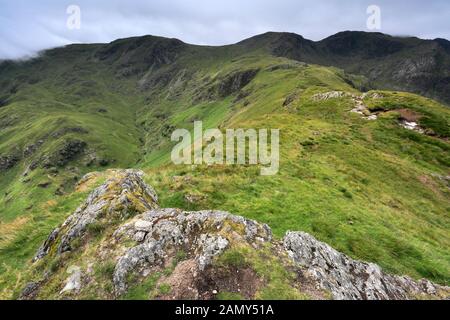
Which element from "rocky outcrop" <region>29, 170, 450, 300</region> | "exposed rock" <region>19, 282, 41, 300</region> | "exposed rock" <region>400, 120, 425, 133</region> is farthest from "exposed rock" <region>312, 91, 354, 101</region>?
"exposed rock" <region>19, 282, 41, 300</region>

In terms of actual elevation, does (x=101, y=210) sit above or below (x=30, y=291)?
above

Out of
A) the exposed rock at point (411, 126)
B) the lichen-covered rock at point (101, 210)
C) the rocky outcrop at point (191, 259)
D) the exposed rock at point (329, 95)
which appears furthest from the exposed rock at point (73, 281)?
the exposed rock at point (329, 95)

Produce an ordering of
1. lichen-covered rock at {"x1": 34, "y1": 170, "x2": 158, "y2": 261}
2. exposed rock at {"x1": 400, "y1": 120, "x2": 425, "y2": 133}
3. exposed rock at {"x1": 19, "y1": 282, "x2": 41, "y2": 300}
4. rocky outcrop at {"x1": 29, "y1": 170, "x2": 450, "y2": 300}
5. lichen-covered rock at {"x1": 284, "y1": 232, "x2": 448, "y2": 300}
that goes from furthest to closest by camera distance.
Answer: exposed rock at {"x1": 400, "y1": 120, "x2": 425, "y2": 133} < lichen-covered rock at {"x1": 34, "y1": 170, "x2": 158, "y2": 261} < lichen-covered rock at {"x1": 284, "y1": 232, "x2": 448, "y2": 300} < exposed rock at {"x1": 19, "y1": 282, "x2": 41, "y2": 300} < rocky outcrop at {"x1": 29, "y1": 170, "x2": 450, "y2": 300}

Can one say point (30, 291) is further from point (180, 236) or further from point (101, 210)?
point (180, 236)

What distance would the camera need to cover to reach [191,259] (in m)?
13.7

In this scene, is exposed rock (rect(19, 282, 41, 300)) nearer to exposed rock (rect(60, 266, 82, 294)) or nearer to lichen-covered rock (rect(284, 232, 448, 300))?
exposed rock (rect(60, 266, 82, 294))

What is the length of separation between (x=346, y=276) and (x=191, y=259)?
679 centimetres

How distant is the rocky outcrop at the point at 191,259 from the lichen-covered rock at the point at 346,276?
5 centimetres

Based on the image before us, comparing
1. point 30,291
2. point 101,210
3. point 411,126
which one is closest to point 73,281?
point 30,291

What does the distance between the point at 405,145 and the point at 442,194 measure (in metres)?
12.8

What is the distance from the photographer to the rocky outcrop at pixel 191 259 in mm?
12680

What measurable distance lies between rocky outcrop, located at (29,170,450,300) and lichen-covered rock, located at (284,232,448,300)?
5 cm

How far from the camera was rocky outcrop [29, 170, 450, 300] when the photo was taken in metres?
12.7
